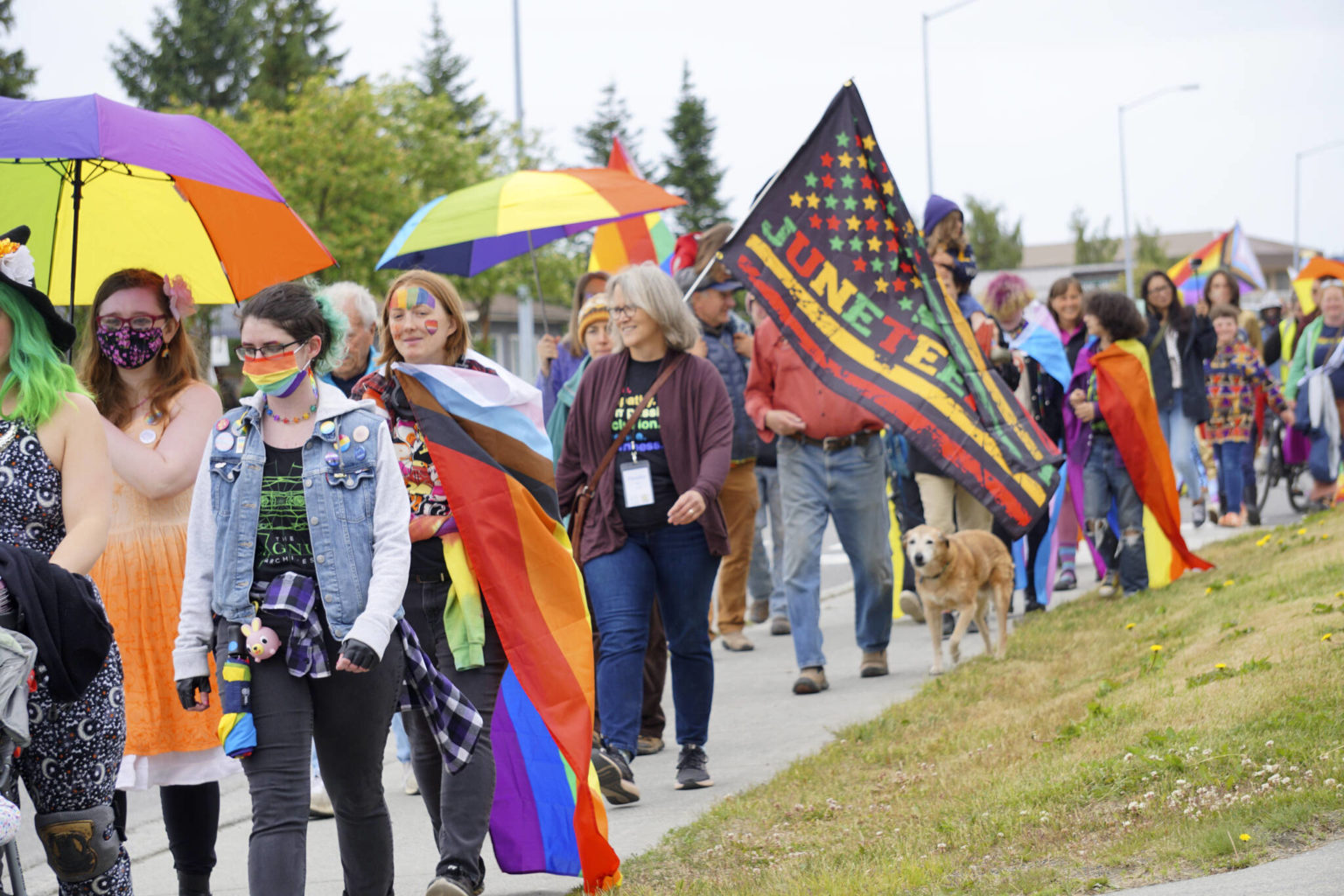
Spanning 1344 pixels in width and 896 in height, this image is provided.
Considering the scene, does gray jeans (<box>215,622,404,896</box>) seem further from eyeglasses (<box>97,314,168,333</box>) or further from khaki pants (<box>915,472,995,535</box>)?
khaki pants (<box>915,472,995,535</box>)

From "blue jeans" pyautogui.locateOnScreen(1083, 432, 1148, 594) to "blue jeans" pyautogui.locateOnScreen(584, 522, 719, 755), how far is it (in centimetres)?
499

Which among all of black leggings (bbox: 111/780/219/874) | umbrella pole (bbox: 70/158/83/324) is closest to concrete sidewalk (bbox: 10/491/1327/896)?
black leggings (bbox: 111/780/219/874)

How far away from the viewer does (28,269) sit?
4062 mm

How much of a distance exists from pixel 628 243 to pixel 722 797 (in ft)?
18.6

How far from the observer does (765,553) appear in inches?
450

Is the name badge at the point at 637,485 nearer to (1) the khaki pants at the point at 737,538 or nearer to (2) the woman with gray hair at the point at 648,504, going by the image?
(2) the woman with gray hair at the point at 648,504

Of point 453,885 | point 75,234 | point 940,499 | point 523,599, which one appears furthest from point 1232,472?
point 75,234

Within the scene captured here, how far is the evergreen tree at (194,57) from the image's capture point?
174ft

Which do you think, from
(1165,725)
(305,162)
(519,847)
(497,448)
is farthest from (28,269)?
(305,162)

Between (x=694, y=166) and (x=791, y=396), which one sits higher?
(x=694, y=166)

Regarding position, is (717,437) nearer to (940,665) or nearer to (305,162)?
(940,665)

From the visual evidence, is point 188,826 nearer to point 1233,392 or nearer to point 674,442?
point 674,442

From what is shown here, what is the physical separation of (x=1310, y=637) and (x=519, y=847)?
3613 mm

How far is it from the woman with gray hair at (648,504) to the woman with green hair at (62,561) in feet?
8.36
